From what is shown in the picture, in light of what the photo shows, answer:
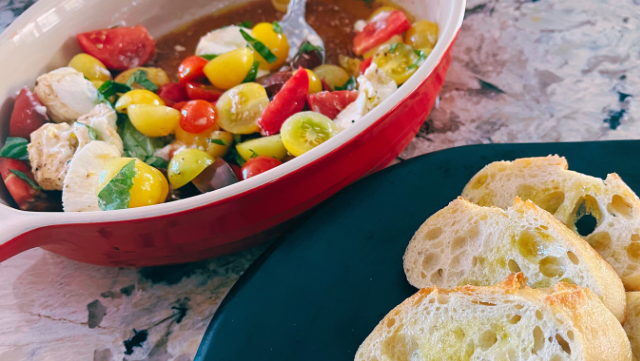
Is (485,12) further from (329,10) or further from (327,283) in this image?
(327,283)

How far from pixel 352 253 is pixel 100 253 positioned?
468 mm

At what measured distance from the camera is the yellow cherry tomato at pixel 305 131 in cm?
90

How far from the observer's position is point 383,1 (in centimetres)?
145

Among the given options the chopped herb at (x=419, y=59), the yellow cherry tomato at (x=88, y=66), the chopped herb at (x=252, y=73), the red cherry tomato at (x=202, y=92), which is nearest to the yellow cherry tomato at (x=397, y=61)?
the chopped herb at (x=419, y=59)

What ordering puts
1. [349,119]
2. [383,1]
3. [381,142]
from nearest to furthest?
[381,142]
[349,119]
[383,1]

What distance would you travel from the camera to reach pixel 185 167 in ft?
2.94

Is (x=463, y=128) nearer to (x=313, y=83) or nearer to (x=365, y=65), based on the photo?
(x=365, y=65)

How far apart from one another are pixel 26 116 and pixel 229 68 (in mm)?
493

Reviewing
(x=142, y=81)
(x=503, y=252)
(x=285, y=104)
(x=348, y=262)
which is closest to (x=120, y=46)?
(x=142, y=81)

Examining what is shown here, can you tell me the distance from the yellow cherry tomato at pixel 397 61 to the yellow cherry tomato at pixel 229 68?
1.13 ft

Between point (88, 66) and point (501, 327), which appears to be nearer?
point (501, 327)

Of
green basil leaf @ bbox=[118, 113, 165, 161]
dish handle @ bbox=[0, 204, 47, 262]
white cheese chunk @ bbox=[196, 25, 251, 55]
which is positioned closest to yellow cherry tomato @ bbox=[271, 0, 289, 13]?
white cheese chunk @ bbox=[196, 25, 251, 55]

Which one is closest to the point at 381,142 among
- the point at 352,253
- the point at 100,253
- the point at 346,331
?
the point at 352,253

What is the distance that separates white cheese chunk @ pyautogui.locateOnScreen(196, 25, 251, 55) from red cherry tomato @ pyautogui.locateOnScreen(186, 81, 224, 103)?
0.58ft
